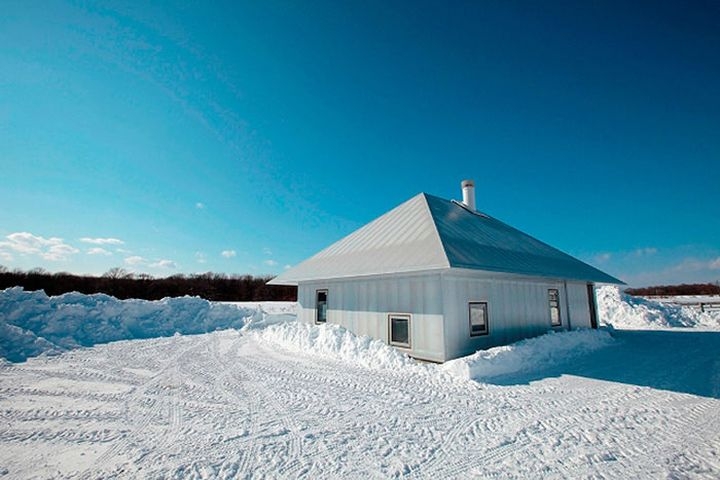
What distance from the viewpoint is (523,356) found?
8.70 metres

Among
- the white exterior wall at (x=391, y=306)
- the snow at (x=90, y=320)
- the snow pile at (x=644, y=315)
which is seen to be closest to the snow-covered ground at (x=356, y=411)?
the snow at (x=90, y=320)

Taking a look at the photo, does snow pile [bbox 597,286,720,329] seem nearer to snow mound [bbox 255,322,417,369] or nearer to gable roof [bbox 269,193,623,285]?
gable roof [bbox 269,193,623,285]

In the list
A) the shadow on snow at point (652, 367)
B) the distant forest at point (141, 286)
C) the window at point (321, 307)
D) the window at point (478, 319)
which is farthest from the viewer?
the distant forest at point (141, 286)

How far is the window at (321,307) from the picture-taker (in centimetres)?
1305

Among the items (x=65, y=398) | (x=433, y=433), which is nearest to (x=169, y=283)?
(x=65, y=398)

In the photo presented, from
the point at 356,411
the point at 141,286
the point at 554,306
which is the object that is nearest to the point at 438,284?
the point at 356,411

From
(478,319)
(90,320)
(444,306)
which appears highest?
(444,306)

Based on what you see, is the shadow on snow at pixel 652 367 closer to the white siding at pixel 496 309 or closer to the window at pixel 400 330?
the white siding at pixel 496 309

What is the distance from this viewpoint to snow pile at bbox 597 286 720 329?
19.3m

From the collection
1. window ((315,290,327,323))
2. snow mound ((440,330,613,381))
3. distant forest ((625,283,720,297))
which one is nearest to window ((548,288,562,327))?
snow mound ((440,330,613,381))

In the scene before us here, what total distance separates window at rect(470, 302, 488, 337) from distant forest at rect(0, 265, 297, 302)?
30.1 m

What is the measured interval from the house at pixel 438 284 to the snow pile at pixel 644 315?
8.23 meters

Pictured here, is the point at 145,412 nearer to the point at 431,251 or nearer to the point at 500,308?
the point at 431,251

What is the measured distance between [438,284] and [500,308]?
2962 mm
